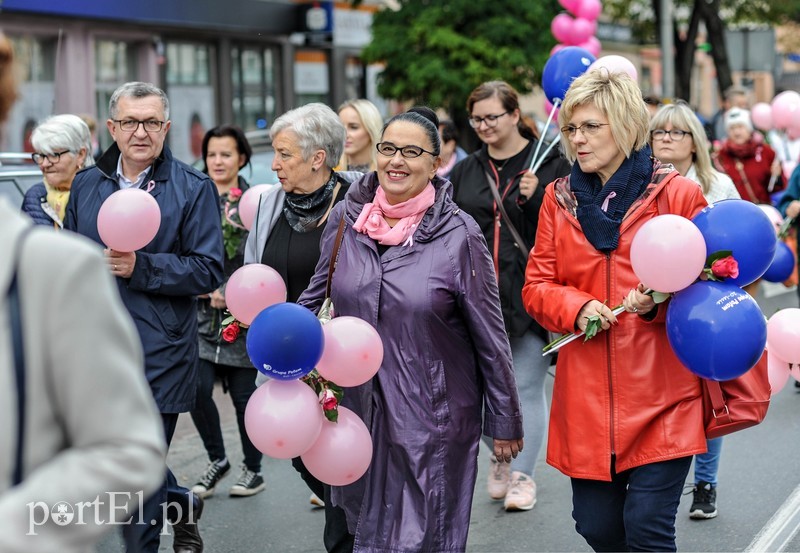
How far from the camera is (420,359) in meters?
4.02

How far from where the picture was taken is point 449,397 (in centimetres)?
406

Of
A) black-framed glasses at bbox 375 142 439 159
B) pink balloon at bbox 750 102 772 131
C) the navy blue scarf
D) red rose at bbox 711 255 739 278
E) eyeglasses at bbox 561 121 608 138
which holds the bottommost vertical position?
red rose at bbox 711 255 739 278

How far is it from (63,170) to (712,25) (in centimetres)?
2202

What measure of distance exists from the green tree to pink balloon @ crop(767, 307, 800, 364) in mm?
14257

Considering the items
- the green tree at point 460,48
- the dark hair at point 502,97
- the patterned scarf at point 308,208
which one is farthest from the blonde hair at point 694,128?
the green tree at point 460,48

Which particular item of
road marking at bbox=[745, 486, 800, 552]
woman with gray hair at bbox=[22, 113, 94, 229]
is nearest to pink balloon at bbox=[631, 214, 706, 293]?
road marking at bbox=[745, 486, 800, 552]

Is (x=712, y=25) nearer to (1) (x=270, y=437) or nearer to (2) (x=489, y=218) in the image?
(2) (x=489, y=218)

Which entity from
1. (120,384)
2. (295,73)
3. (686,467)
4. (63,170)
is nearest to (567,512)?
(686,467)

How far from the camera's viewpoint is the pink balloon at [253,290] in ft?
15.4

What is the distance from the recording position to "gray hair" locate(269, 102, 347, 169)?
5199 mm

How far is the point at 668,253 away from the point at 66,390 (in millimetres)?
2311

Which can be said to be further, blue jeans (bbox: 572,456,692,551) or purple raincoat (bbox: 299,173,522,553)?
purple raincoat (bbox: 299,173,522,553)

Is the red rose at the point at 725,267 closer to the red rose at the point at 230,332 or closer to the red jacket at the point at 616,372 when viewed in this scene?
the red jacket at the point at 616,372

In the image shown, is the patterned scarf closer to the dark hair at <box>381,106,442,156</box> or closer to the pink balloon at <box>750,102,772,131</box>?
the dark hair at <box>381,106,442,156</box>
